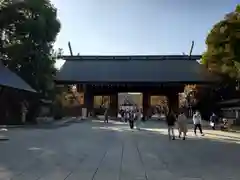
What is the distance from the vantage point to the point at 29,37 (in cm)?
3812

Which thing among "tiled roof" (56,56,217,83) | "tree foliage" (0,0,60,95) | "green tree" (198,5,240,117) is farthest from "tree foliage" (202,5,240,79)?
"tiled roof" (56,56,217,83)

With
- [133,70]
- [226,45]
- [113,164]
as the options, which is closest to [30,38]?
[226,45]

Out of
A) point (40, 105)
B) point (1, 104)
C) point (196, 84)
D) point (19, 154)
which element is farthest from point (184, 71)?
point (19, 154)

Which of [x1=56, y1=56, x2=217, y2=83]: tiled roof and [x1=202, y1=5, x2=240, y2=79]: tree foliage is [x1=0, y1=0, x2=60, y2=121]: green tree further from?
[x1=202, y1=5, x2=240, y2=79]: tree foliage

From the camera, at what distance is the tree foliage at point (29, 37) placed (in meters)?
36.8

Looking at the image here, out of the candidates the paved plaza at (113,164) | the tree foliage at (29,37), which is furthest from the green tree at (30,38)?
the paved plaza at (113,164)

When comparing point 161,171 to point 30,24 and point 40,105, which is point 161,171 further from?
point 40,105

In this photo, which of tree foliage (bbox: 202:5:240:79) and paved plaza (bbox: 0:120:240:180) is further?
tree foliage (bbox: 202:5:240:79)

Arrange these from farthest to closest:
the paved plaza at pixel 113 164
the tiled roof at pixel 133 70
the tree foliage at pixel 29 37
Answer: the tiled roof at pixel 133 70 → the tree foliage at pixel 29 37 → the paved plaza at pixel 113 164

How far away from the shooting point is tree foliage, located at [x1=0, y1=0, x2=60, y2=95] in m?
36.8

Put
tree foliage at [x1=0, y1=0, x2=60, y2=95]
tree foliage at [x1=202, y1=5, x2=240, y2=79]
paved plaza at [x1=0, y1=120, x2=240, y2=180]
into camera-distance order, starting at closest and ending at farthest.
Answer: paved plaza at [x1=0, y1=120, x2=240, y2=180], tree foliage at [x1=202, y1=5, x2=240, y2=79], tree foliage at [x1=0, y1=0, x2=60, y2=95]

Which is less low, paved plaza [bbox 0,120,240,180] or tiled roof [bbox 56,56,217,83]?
tiled roof [bbox 56,56,217,83]

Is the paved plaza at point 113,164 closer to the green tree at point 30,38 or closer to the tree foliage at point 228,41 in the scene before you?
the tree foliage at point 228,41

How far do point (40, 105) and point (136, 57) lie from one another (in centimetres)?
2300
